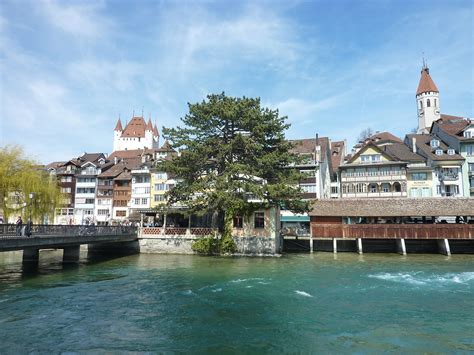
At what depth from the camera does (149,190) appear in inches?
2515

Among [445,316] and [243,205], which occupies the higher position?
[243,205]

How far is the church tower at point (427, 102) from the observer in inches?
3718

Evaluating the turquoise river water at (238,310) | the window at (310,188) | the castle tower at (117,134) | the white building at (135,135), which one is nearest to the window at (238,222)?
the turquoise river water at (238,310)

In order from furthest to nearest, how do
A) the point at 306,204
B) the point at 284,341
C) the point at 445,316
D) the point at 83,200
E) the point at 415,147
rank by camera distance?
the point at 83,200 → the point at 415,147 → the point at 306,204 → the point at 445,316 → the point at 284,341

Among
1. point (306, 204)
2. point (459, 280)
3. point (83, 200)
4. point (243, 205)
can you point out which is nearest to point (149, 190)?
point (83, 200)

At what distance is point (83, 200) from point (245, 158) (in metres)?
49.4

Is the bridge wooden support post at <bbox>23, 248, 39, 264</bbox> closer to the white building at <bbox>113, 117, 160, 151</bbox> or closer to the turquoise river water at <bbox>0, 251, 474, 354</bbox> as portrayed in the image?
the turquoise river water at <bbox>0, 251, 474, 354</bbox>

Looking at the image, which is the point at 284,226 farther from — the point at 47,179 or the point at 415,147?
the point at 47,179

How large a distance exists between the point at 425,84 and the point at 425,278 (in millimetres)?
90264

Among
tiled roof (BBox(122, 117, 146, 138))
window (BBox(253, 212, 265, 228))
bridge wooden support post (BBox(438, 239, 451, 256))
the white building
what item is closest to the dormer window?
bridge wooden support post (BBox(438, 239, 451, 256))

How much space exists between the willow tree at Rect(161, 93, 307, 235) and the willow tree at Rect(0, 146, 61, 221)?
13757 millimetres

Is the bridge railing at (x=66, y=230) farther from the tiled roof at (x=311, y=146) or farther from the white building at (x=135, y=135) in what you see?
the white building at (x=135, y=135)

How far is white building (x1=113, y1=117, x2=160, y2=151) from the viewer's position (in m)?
126

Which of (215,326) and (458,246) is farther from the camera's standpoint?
(458,246)
